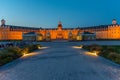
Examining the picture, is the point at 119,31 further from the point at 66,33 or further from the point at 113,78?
the point at 113,78

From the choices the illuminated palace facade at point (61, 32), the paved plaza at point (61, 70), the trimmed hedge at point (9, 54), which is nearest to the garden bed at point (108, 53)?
the paved plaza at point (61, 70)

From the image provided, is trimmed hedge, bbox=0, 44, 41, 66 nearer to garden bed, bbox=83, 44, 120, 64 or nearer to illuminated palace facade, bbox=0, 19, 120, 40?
garden bed, bbox=83, 44, 120, 64

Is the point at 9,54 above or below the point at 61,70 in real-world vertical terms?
above

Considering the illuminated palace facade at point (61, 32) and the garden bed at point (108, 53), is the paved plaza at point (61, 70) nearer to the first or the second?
the garden bed at point (108, 53)

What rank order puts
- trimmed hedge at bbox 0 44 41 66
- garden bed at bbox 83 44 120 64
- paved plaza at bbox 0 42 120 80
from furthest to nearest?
garden bed at bbox 83 44 120 64 < trimmed hedge at bbox 0 44 41 66 < paved plaza at bbox 0 42 120 80

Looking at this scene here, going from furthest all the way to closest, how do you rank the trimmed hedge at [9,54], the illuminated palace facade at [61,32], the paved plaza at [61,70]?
the illuminated palace facade at [61,32], the trimmed hedge at [9,54], the paved plaza at [61,70]

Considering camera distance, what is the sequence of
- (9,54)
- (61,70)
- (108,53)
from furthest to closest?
(108,53) < (9,54) < (61,70)

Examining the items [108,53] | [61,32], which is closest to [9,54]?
[108,53]

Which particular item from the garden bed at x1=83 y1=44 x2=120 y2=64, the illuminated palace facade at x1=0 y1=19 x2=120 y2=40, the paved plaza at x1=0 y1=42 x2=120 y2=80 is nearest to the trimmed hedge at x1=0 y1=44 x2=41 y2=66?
the paved plaza at x1=0 y1=42 x2=120 y2=80

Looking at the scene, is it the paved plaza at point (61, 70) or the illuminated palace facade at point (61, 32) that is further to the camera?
the illuminated palace facade at point (61, 32)

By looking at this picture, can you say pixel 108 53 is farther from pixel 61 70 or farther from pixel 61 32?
pixel 61 32

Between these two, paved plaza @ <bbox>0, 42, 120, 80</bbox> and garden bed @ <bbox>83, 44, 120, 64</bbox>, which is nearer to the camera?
paved plaza @ <bbox>0, 42, 120, 80</bbox>

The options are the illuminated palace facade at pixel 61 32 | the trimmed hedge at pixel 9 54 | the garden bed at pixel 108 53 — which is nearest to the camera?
the trimmed hedge at pixel 9 54

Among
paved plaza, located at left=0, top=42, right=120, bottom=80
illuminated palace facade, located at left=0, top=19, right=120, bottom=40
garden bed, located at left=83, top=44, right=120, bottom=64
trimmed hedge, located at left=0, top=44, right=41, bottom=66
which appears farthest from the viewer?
illuminated palace facade, located at left=0, top=19, right=120, bottom=40
